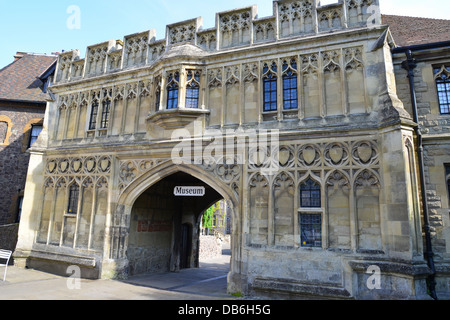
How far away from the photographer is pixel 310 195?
8.68 metres

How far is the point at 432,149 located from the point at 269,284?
5921 mm

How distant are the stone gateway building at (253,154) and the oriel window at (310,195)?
0.13ft

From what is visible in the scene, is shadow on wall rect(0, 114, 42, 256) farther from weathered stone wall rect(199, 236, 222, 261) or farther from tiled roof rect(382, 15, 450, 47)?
tiled roof rect(382, 15, 450, 47)

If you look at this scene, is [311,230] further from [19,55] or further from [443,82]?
[19,55]

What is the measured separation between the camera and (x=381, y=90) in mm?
8477

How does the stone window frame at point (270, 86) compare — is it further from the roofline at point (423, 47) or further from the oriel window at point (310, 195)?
the roofline at point (423, 47)

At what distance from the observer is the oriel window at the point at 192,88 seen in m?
10.6

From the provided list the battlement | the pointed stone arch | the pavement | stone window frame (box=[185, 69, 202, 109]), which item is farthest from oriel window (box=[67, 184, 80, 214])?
stone window frame (box=[185, 69, 202, 109])

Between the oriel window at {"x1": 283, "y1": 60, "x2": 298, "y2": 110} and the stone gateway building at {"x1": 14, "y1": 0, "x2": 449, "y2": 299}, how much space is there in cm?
4

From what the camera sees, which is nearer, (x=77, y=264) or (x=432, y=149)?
(x=432, y=149)

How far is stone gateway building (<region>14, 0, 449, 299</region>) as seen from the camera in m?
7.87

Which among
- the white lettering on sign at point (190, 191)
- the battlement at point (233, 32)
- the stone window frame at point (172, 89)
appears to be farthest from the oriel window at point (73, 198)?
the stone window frame at point (172, 89)
